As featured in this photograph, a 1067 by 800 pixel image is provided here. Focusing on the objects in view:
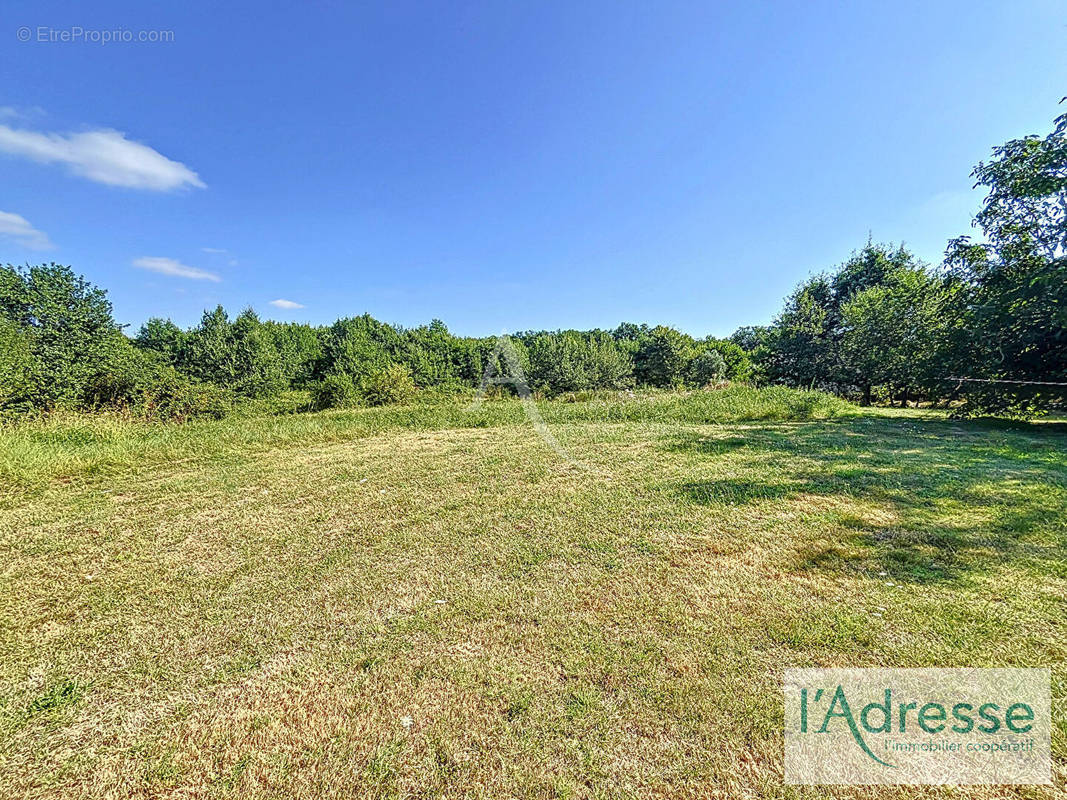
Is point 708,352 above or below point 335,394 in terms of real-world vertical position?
above

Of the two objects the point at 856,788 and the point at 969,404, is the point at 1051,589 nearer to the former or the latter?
the point at 856,788

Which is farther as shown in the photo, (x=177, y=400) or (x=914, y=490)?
(x=177, y=400)

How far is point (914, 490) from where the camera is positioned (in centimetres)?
400

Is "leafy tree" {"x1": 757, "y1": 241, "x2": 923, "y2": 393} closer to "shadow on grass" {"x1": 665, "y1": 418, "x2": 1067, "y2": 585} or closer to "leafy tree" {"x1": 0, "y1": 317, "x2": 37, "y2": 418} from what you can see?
"shadow on grass" {"x1": 665, "y1": 418, "x2": 1067, "y2": 585}

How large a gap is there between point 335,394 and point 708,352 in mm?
19727

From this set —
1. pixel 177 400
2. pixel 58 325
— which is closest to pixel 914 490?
pixel 177 400

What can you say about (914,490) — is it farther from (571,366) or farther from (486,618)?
(571,366)

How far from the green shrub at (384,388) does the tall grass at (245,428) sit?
2.92 m

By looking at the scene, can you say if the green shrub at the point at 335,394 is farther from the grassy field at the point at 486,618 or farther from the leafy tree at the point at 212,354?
the grassy field at the point at 486,618

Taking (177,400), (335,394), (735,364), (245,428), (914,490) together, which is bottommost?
(914,490)

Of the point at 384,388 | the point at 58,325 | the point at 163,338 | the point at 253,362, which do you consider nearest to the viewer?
the point at 58,325

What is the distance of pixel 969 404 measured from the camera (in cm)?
920

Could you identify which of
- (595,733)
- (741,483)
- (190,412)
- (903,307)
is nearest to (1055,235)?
(903,307)

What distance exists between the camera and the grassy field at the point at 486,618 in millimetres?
1402
